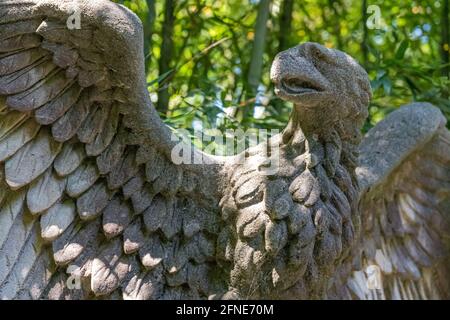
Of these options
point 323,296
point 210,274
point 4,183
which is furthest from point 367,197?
point 4,183

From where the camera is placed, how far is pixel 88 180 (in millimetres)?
2057

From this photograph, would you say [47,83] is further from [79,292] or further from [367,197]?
[367,197]

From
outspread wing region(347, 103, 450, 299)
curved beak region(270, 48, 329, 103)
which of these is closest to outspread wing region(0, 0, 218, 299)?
curved beak region(270, 48, 329, 103)

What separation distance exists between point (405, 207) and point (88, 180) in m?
0.96

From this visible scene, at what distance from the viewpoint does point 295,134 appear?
2.06 meters

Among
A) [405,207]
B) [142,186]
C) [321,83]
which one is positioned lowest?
[405,207]

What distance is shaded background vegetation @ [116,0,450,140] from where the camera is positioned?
9.51ft

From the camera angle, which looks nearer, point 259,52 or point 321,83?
point 321,83

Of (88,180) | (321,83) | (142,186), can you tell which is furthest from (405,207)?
(88,180)

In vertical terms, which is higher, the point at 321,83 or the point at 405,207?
the point at 321,83

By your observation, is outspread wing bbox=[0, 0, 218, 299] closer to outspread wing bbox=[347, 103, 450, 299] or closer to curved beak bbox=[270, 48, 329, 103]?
curved beak bbox=[270, 48, 329, 103]

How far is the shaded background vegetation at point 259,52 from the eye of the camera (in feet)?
9.51

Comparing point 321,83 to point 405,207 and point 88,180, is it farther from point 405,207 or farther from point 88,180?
point 405,207

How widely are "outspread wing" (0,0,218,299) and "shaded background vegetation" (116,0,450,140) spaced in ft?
2.02
